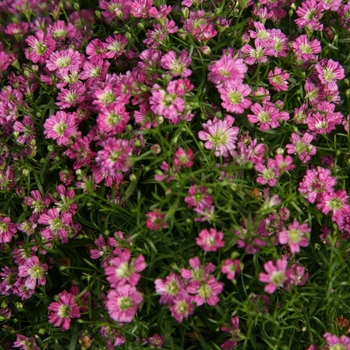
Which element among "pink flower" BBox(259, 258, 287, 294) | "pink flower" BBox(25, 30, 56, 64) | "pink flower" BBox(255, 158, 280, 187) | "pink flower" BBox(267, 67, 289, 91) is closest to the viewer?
"pink flower" BBox(259, 258, 287, 294)

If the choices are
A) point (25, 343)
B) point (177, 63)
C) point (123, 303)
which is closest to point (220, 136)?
point (177, 63)

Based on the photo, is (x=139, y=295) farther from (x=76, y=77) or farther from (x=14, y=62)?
(x=14, y=62)

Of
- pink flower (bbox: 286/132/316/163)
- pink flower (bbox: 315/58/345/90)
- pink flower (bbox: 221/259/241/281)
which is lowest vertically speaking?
pink flower (bbox: 221/259/241/281)

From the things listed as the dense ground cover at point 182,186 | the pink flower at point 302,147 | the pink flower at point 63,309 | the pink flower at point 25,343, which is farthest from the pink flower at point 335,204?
the pink flower at point 25,343

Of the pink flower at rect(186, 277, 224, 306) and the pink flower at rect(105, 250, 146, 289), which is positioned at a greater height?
the pink flower at rect(105, 250, 146, 289)

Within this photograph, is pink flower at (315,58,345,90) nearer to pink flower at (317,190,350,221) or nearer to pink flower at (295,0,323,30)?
pink flower at (295,0,323,30)

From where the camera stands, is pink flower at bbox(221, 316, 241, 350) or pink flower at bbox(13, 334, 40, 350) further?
pink flower at bbox(13, 334, 40, 350)

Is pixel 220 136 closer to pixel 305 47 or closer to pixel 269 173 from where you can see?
pixel 269 173

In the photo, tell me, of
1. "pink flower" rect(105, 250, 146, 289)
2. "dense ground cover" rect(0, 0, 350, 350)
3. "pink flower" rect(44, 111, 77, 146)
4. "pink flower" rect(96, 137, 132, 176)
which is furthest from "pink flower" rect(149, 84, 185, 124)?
"pink flower" rect(105, 250, 146, 289)
